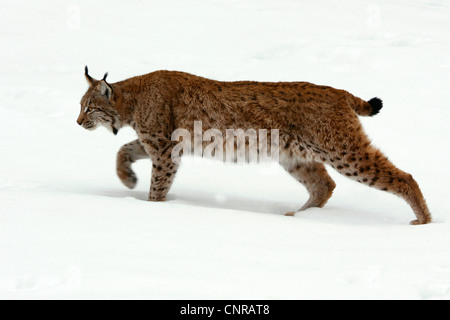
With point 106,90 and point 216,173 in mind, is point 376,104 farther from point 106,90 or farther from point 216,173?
point 106,90

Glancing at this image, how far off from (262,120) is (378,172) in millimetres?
1060

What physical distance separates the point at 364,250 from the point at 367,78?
5.46 metres

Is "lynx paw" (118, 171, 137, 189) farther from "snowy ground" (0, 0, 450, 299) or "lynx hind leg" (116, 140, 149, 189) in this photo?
"snowy ground" (0, 0, 450, 299)

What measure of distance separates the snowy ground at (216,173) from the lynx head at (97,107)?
0.60 meters

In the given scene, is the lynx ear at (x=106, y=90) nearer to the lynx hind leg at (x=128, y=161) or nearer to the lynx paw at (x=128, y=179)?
the lynx hind leg at (x=128, y=161)

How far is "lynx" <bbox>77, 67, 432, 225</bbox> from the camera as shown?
17.8ft

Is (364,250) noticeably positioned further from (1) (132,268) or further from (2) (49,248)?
(2) (49,248)

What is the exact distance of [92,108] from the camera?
6.06m

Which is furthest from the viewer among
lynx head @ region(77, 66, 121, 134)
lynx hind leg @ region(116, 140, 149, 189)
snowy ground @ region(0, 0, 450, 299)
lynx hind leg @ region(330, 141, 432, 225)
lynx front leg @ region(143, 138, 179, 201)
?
lynx hind leg @ region(116, 140, 149, 189)

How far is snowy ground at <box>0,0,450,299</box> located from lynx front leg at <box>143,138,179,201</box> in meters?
0.16

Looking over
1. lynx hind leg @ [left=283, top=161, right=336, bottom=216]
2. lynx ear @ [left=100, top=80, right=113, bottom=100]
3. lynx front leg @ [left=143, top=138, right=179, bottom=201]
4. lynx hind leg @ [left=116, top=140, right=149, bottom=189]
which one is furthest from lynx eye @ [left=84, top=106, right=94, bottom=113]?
lynx hind leg @ [left=283, top=161, right=336, bottom=216]

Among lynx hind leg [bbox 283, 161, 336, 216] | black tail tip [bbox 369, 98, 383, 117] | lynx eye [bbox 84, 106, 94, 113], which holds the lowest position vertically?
lynx hind leg [bbox 283, 161, 336, 216]

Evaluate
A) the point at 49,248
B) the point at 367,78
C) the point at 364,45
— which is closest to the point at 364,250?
the point at 49,248

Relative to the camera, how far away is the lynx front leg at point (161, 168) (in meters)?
5.86
